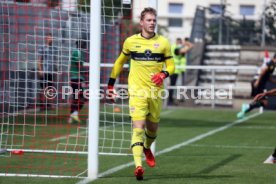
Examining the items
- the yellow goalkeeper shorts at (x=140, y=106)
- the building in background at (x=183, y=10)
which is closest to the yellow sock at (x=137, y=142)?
the yellow goalkeeper shorts at (x=140, y=106)

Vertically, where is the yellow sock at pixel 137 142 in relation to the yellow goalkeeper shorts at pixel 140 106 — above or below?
below

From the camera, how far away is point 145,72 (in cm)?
959

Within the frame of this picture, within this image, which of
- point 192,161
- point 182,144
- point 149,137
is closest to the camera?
point 149,137

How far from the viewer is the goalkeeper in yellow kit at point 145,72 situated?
944 centimetres

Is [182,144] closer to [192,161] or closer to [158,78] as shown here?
[192,161]

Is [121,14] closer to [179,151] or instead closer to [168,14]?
[179,151]

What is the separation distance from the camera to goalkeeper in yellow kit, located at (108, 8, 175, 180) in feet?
31.0

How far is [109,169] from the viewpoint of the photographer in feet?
34.3

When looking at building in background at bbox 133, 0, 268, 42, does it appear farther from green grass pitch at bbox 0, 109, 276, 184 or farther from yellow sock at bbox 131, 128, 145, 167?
yellow sock at bbox 131, 128, 145, 167

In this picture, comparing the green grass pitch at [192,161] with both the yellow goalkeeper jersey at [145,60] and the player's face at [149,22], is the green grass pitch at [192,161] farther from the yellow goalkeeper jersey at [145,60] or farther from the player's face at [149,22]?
the player's face at [149,22]

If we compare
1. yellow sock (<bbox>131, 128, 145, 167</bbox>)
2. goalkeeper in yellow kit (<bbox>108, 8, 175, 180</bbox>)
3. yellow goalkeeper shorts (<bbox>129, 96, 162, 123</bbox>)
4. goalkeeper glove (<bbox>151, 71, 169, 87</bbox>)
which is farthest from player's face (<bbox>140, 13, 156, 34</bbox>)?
yellow sock (<bbox>131, 128, 145, 167</bbox>)

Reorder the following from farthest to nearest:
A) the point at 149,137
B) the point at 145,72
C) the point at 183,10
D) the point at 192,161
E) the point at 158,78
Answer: the point at 183,10
the point at 192,161
the point at 149,137
the point at 145,72
the point at 158,78

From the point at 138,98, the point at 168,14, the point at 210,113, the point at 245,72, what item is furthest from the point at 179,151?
the point at 168,14

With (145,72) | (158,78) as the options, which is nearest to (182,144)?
(145,72)
